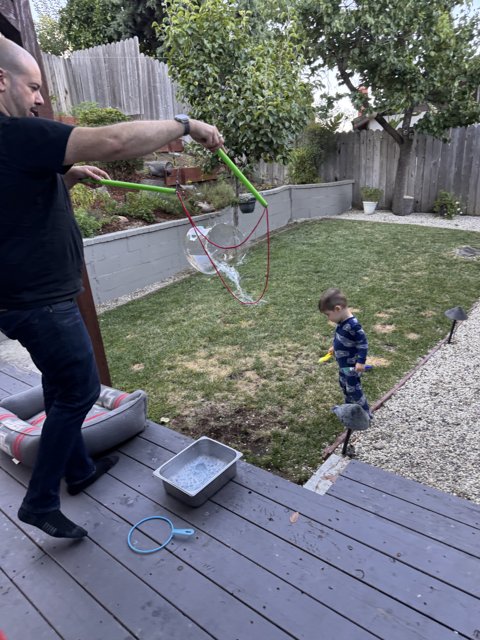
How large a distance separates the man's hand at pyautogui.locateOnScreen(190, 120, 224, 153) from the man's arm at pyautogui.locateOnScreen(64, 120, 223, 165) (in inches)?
3.0

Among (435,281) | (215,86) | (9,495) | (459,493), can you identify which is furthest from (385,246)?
(9,495)

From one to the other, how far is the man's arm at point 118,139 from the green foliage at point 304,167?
9868 millimetres

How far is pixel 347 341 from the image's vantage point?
260cm

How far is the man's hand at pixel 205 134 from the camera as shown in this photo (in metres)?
1.55

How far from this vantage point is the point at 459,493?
2.39 metres

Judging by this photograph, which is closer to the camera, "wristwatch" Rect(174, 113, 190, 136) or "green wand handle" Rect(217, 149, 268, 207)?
"wristwatch" Rect(174, 113, 190, 136)

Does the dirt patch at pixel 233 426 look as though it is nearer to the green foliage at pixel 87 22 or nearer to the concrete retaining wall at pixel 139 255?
the concrete retaining wall at pixel 139 255

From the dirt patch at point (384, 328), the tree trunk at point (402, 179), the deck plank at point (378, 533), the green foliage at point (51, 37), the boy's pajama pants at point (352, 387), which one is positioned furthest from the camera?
the green foliage at point (51, 37)

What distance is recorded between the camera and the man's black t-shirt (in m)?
1.27

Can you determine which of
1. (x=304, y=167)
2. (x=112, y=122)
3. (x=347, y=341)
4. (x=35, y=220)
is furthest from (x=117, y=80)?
(x=35, y=220)

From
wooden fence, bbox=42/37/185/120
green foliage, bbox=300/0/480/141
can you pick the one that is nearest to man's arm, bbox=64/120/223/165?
green foliage, bbox=300/0/480/141

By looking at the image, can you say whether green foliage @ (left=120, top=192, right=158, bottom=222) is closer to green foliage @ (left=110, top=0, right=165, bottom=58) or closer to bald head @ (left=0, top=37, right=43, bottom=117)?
bald head @ (left=0, top=37, right=43, bottom=117)

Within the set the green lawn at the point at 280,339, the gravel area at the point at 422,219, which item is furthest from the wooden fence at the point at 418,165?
the green lawn at the point at 280,339

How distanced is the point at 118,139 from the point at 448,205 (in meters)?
9.70
